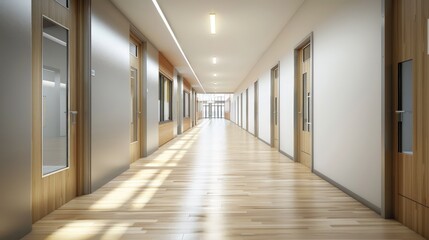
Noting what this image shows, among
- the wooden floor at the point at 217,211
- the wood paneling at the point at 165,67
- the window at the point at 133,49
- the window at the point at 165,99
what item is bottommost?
the wooden floor at the point at 217,211

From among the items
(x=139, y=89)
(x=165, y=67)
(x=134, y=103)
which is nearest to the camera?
(x=134, y=103)

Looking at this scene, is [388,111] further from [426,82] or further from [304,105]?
[304,105]

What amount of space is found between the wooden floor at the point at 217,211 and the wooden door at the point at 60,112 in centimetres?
24

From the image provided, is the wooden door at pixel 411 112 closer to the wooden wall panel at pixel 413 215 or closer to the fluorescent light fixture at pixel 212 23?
the wooden wall panel at pixel 413 215

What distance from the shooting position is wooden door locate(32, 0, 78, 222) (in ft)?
10.1

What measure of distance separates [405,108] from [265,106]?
8156 millimetres

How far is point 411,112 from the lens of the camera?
282 centimetres

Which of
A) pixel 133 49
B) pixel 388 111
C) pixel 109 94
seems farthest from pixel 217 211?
pixel 133 49

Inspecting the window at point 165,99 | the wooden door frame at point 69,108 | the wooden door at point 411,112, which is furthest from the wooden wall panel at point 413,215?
the window at point 165,99

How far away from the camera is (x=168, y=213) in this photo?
130 inches

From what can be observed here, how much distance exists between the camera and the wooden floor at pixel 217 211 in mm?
2752

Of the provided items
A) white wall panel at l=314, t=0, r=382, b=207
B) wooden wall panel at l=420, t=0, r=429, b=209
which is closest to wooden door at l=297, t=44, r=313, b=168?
white wall panel at l=314, t=0, r=382, b=207

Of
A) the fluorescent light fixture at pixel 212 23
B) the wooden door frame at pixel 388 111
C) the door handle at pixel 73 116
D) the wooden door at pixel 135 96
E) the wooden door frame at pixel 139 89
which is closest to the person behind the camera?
the wooden door frame at pixel 388 111

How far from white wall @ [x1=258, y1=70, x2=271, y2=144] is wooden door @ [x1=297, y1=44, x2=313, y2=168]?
3.37 metres
